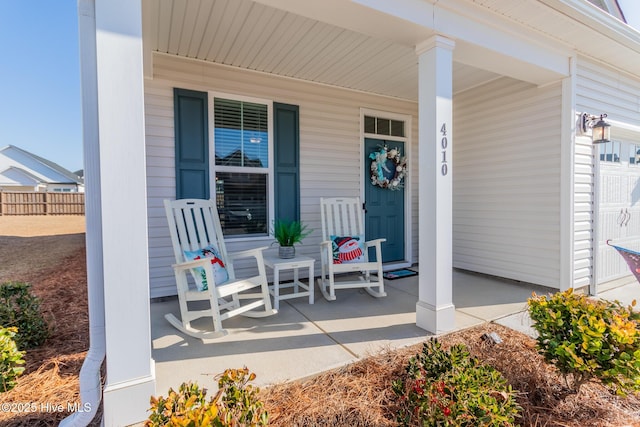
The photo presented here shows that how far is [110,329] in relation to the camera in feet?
5.08

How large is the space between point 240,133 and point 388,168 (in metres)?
2.20

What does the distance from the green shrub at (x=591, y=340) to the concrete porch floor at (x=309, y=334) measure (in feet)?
3.10

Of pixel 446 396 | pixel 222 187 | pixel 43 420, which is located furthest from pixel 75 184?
pixel 446 396

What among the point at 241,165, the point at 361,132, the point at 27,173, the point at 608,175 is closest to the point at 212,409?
the point at 241,165

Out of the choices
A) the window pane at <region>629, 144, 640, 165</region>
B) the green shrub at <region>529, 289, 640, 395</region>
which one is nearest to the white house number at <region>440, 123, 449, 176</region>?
the green shrub at <region>529, 289, 640, 395</region>

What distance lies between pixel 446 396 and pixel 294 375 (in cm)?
95

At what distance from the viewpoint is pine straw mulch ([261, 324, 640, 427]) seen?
161 centimetres

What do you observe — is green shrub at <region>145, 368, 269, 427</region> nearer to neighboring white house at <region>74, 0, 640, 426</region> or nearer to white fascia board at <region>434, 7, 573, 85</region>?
neighboring white house at <region>74, 0, 640, 426</region>

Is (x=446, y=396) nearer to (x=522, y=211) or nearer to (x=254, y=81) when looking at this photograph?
(x=522, y=211)

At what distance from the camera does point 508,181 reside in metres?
4.03

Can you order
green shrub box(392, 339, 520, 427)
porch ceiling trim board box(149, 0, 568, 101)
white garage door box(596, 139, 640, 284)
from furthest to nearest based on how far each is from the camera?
white garage door box(596, 139, 640, 284), porch ceiling trim board box(149, 0, 568, 101), green shrub box(392, 339, 520, 427)

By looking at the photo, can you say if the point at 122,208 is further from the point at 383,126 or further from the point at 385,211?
the point at 383,126

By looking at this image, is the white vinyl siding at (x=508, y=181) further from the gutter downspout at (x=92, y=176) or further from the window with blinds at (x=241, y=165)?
the gutter downspout at (x=92, y=176)

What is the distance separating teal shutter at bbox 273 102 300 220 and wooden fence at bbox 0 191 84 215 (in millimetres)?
14729
